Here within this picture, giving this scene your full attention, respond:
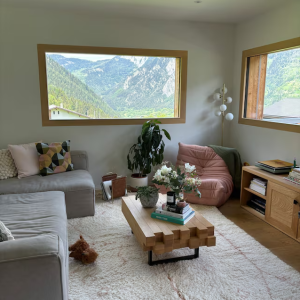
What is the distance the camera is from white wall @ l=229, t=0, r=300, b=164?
336 cm

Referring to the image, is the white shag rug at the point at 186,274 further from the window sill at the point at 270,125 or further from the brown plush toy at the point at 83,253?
the window sill at the point at 270,125

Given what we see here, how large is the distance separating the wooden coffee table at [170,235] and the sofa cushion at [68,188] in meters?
0.98

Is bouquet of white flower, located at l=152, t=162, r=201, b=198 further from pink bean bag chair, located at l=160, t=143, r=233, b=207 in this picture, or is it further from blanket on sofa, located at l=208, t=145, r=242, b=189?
blanket on sofa, located at l=208, t=145, r=242, b=189

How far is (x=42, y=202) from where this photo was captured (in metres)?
2.63

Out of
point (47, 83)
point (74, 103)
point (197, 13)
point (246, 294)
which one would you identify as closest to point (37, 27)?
point (47, 83)

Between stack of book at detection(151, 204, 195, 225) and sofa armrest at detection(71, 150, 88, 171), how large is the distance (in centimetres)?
176

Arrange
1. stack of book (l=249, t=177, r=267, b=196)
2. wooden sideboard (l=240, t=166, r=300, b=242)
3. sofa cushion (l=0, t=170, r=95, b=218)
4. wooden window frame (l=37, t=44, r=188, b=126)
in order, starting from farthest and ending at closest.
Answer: wooden window frame (l=37, t=44, r=188, b=126) < stack of book (l=249, t=177, r=267, b=196) < sofa cushion (l=0, t=170, r=95, b=218) < wooden sideboard (l=240, t=166, r=300, b=242)

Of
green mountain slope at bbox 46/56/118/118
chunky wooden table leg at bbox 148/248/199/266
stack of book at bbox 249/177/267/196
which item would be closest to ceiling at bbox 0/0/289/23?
green mountain slope at bbox 46/56/118/118

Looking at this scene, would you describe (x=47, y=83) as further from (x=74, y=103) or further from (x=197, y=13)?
(x=197, y=13)

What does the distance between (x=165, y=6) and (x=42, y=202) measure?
9.03 ft

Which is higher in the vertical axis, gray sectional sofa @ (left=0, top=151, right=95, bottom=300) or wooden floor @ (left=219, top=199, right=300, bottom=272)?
gray sectional sofa @ (left=0, top=151, right=95, bottom=300)

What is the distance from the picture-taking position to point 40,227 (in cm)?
211

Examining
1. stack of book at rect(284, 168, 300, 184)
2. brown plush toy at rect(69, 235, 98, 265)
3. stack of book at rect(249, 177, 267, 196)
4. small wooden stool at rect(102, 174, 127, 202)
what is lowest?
brown plush toy at rect(69, 235, 98, 265)

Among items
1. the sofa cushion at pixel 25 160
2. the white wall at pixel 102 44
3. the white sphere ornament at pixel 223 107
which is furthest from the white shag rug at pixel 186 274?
the white sphere ornament at pixel 223 107
